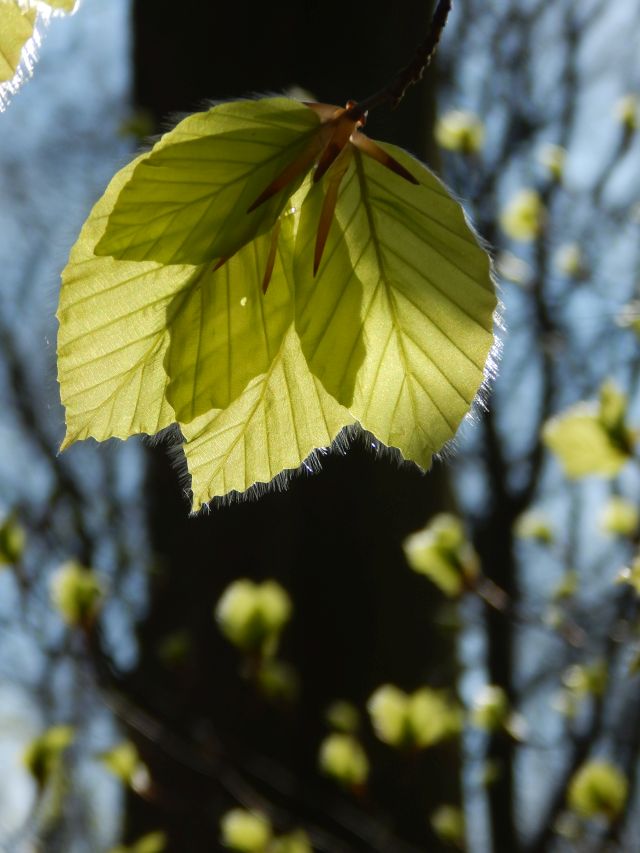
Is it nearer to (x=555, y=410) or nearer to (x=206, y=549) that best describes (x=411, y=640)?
(x=206, y=549)

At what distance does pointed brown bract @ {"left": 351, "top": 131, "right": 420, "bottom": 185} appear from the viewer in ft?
0.93

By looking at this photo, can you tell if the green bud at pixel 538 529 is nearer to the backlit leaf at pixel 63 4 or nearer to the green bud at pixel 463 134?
the green bud at pixel 463 134

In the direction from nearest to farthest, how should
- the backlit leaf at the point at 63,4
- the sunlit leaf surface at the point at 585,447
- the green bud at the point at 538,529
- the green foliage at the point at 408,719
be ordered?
the backlit leaf at the point at 63,4, the sunlit leaf surface at the point at 585,447, the green foliage at the point at 408,719, the green bud at the point at 538,529

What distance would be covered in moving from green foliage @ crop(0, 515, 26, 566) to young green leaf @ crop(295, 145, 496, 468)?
1.18 m

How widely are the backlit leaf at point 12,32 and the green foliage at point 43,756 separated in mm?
1308

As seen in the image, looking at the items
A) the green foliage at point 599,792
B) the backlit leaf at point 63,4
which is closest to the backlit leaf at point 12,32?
the backlit leaf at point 63,4

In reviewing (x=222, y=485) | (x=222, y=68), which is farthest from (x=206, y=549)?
(x=222, y=485)

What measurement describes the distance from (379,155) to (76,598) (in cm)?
120

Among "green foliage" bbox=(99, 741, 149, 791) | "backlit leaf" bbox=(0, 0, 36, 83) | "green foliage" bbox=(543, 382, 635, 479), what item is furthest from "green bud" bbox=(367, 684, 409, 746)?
"backlit leaf" bbox=(0, 0, 36, 83)

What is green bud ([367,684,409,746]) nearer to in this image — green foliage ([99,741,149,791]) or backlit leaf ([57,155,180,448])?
green foliage ([99,741,149,791])

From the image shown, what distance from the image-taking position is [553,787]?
2.59 m

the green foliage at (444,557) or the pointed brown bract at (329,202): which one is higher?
the green foliage at (444,557)

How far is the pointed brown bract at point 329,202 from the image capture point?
0.28m

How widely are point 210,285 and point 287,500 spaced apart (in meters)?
1.71
